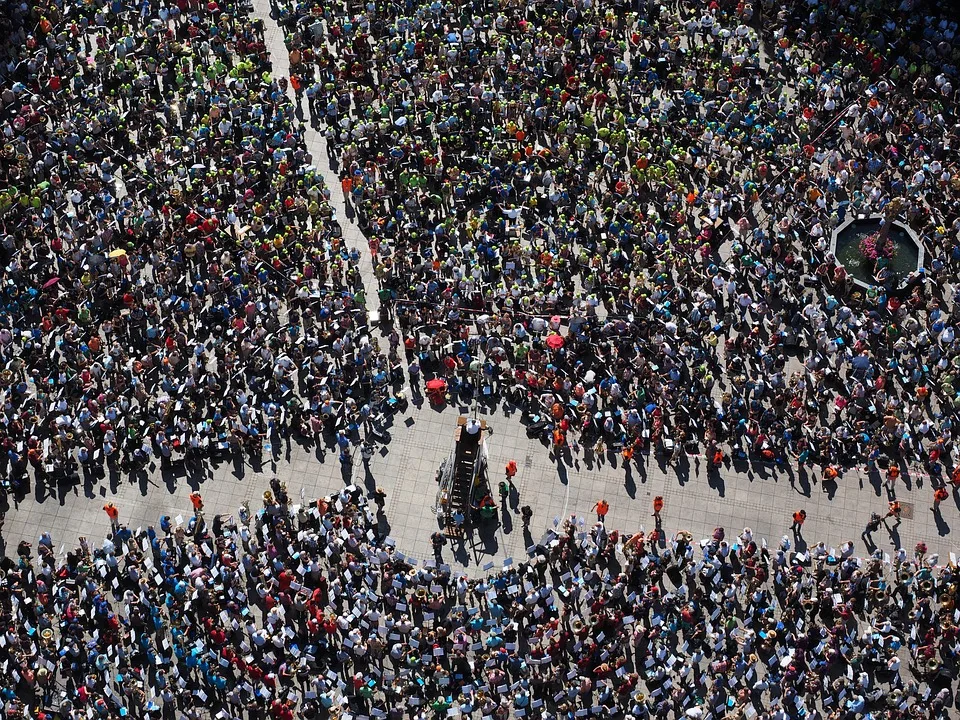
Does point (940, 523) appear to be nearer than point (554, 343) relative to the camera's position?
Yes

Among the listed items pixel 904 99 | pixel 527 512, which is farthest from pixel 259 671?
pixel 904 99

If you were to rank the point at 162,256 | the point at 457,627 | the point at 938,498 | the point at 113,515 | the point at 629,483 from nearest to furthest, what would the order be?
the point at 457,627
the point at 113,515
the point at 938,498
the point at 629,483
the point at 162,256

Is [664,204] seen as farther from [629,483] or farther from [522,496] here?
[522,496]

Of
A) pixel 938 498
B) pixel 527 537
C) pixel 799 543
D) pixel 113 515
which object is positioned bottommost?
pixel 799 543

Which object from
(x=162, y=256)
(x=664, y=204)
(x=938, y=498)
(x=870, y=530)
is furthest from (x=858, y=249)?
(x=162, y=256)

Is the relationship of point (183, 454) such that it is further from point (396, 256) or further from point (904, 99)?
point (904, 99)

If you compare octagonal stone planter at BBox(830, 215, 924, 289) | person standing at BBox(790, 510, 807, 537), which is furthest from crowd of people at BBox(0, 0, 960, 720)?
person standing at BBox(790, 510, 807, 537)

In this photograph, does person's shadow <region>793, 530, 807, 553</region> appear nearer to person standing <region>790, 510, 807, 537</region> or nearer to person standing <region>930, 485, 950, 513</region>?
person standing <region>790, 510, 807, 537</region>

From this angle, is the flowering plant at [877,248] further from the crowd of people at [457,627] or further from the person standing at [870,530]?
the crowd of people at [457,627]
